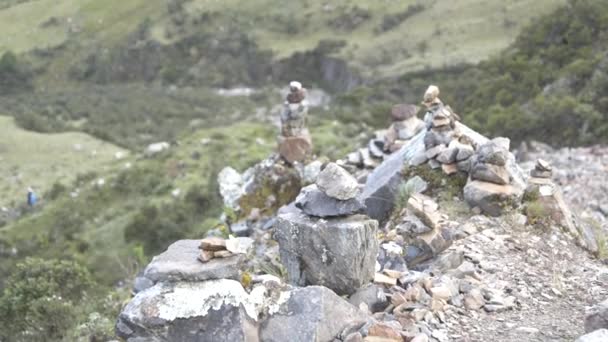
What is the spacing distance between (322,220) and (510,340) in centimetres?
254

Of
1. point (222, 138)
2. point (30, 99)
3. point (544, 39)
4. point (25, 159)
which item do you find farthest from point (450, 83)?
point (30, 99)

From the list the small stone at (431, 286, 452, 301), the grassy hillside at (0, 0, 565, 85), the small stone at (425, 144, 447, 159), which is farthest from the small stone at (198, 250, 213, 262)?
the grassy hillside at (0, 0, 565, 85)

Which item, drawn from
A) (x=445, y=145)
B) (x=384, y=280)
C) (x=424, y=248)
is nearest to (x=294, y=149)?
(x=445, y=145)

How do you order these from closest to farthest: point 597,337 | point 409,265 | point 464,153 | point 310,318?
point 597,337 < point 310,318 < point 409,265 < point 464,153

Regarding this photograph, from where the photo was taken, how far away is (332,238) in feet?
27.7

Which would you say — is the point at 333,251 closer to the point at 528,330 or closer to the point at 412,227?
the point at 528,330

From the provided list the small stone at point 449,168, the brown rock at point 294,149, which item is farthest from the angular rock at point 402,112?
the small stone at point 449,168

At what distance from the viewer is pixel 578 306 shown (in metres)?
8.99

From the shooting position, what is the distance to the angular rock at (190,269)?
7.30 metres

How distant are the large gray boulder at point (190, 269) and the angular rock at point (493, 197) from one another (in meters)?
5.47

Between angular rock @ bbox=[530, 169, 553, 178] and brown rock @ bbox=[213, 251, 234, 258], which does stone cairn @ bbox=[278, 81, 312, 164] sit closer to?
angular rock @ bbox=[530, 169, 553, 178]

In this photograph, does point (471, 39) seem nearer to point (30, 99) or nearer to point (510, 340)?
point (30, 99)

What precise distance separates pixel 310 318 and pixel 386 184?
19.7 feet

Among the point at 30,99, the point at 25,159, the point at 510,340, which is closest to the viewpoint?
the point at 510,340
